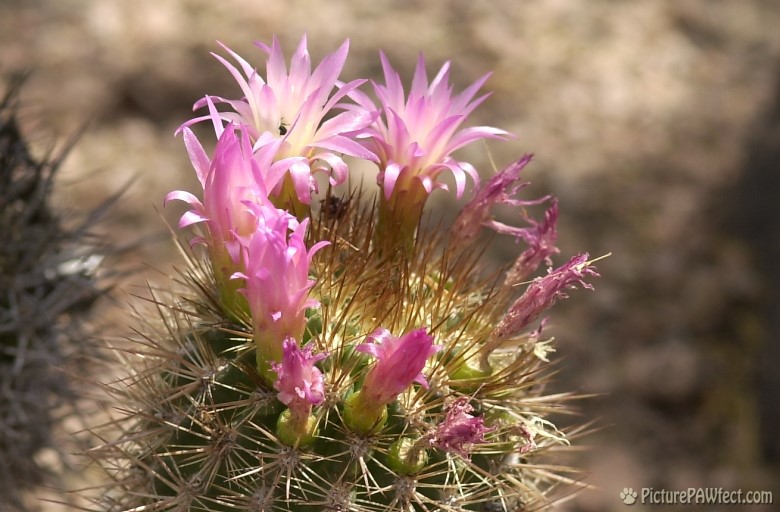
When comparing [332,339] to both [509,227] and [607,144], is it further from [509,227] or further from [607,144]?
[607,144]

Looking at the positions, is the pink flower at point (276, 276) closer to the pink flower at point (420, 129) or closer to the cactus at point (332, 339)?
the cactus at point (332, 339)

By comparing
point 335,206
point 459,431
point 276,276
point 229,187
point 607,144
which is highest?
point 607,144

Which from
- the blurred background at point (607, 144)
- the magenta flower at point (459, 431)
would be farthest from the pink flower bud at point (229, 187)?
the blurred background at point (607, 144)

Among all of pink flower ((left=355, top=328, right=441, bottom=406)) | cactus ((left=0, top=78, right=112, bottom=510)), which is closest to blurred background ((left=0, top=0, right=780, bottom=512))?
cactus ((left=0, top=78, right=112, bottom=510))

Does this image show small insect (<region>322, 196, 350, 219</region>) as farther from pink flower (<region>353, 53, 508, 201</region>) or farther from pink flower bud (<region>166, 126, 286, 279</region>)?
pink flower bud (<region>166, 126, 286, 279</region>)

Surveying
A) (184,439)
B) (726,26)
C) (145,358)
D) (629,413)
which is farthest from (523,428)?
(726,26)

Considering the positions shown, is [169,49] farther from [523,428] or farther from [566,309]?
[523,428]

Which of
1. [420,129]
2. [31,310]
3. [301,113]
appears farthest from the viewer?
[31,310]

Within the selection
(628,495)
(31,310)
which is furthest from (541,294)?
(31,310)
